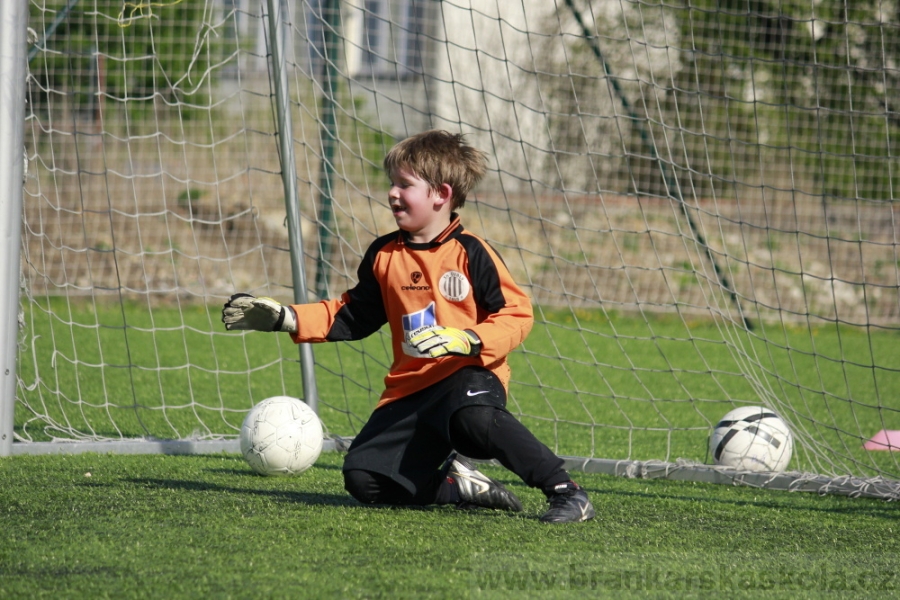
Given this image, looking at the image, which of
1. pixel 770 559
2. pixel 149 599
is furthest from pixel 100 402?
pixel 770 559

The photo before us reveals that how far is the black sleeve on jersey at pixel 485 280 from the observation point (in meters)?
2.84

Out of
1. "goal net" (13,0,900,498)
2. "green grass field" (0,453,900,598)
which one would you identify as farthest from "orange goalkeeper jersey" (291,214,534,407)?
"goal net" (13,0,900,498)

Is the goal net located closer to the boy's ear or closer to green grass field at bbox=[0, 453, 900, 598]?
green grass field at bbox=[0, 453, 900, 598]

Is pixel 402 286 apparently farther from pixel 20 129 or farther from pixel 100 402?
pixel 100 402

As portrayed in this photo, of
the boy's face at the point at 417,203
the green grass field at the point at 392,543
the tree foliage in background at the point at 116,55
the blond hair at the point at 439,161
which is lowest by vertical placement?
the green grass field at the point at 392,543

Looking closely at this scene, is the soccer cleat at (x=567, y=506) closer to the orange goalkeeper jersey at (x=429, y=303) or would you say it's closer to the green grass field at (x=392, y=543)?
the green grass field at (x=392, y=543)

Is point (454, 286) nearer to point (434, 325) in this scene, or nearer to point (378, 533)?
point (434, 325)

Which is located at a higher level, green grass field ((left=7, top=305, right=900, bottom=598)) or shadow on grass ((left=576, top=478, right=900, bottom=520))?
green grass field ((left=7, top=305, right=900, bottom=598))

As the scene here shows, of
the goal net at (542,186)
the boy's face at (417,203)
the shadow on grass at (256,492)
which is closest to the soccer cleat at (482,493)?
the shadow on grass at (256,492)

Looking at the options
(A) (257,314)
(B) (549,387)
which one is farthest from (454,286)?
(B) (549,387)

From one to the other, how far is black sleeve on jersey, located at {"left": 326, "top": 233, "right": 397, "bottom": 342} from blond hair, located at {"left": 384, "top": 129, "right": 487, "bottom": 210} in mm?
235

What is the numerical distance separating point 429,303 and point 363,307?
26cm

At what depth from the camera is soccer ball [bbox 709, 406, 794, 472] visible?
369 cm

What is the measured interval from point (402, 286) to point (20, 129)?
1.71m
